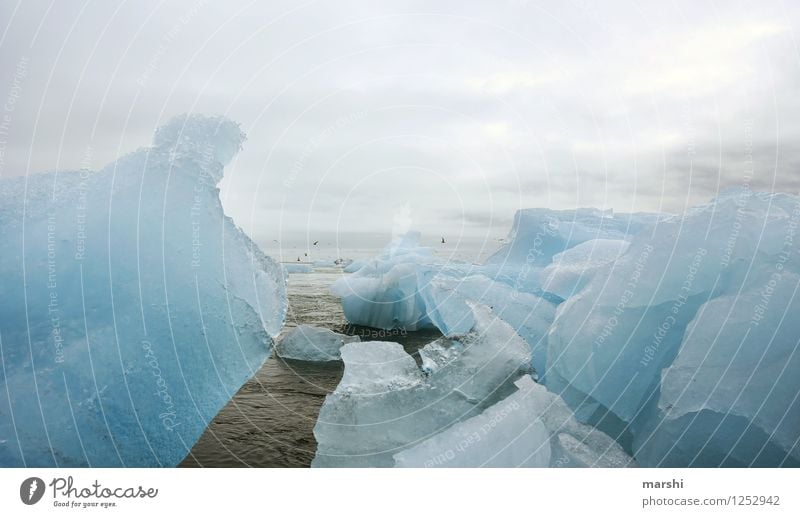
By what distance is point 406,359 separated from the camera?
5.45 metres

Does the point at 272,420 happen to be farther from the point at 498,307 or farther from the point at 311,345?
the point at 311,345

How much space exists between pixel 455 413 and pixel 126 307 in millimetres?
3295

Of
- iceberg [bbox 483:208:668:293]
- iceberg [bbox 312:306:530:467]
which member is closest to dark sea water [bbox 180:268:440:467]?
iceberg [bbox 312:306:530:467]

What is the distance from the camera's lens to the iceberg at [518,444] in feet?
11.6

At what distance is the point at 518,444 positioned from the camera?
11.8ft

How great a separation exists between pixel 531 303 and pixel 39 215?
19.0 feet

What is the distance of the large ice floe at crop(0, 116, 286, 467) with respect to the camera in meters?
3.38

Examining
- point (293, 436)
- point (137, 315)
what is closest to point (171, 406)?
point (137, 315)

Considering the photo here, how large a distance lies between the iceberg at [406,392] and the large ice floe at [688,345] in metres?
0.23

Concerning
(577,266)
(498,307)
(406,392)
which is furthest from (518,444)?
(498,307)

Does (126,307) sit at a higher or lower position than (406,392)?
higher

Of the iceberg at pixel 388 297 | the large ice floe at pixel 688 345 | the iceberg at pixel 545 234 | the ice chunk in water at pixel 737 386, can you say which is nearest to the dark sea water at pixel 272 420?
the large ice floe at pixel 688 345

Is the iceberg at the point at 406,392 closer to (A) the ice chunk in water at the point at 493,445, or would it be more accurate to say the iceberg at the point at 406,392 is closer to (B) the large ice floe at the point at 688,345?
(B) the large ice floe at the point at 688,345

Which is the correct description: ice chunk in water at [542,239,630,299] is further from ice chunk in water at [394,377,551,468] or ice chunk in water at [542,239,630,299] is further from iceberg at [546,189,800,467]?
ice chunk in water at [394,377,551,468]
